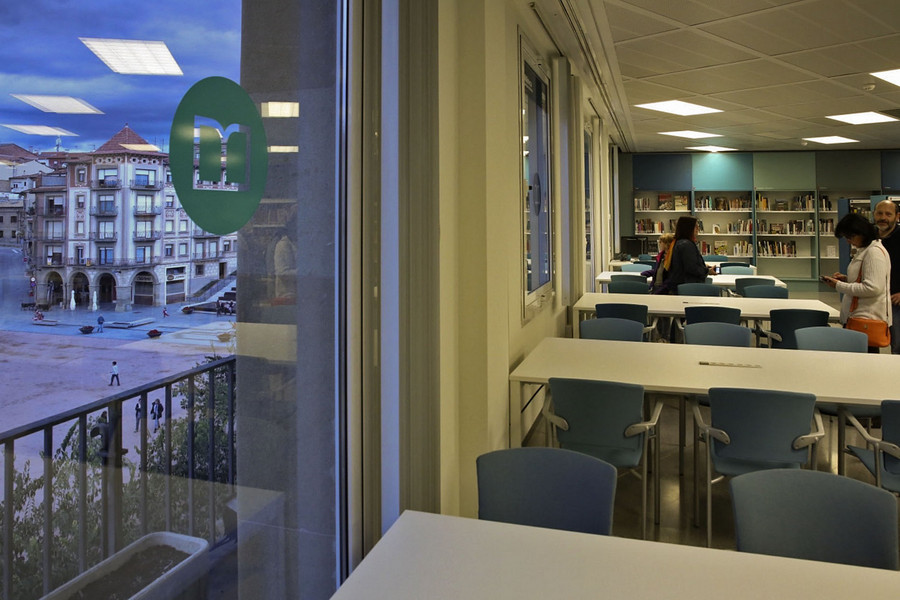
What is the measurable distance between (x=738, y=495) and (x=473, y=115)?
74.7 inches

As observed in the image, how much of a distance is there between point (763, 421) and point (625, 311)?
2833 mm

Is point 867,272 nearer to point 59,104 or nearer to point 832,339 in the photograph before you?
point 832,339

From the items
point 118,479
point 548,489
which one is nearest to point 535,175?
point 548,489

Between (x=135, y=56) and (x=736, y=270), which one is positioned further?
(x=736, y=270)

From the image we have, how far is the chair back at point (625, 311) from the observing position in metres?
5.60

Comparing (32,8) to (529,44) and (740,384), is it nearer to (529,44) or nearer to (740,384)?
(740,384)

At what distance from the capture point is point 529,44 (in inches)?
186

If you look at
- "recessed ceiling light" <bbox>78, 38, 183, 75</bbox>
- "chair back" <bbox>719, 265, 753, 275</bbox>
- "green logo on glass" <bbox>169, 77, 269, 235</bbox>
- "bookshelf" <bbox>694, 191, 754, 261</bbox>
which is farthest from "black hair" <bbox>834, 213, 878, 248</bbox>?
"bookshelf" <bbox>694, 191, 754, 261</bbox>

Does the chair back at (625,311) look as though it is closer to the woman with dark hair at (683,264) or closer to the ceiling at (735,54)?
the woman with dark hair at (683,264)

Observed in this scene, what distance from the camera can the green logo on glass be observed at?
1474 mm

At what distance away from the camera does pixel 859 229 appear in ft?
15.5

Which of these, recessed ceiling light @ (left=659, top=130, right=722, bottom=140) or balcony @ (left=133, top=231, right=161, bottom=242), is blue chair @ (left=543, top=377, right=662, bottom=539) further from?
recessed ceiling light @ (left=659, top=130, right=722, bottom=140)

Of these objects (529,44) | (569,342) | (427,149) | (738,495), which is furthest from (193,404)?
(529,44)

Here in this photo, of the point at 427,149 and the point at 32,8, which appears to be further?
the point at 427,149
